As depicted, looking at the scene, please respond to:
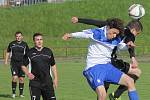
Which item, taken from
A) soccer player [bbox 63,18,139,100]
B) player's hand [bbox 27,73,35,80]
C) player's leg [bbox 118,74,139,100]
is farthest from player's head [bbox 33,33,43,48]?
player's leg [bbox 118,74,139,100]

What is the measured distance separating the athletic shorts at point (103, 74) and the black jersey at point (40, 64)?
174cm

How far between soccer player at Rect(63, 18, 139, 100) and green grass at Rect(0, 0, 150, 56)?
147ft

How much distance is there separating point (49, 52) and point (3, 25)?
158 feet

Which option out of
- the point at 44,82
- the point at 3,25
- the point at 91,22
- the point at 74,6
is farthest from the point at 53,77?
the point at 74,6

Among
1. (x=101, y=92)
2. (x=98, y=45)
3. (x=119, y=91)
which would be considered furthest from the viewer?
(x=119, y=91)

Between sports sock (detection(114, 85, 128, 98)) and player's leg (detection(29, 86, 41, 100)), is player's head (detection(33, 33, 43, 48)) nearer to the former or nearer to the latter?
player's leg (detection(29, 86, 41, 100))

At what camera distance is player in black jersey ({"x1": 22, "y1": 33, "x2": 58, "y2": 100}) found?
524 inches

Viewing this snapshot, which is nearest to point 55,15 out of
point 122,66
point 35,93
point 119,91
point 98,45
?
point 119,91

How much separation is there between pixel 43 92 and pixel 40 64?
676 mm

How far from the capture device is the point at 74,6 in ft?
217

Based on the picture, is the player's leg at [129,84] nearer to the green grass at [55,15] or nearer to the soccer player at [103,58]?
the soccer player at [103,58]

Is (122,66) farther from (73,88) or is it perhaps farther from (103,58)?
(73,88)

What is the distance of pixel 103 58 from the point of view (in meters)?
12.2

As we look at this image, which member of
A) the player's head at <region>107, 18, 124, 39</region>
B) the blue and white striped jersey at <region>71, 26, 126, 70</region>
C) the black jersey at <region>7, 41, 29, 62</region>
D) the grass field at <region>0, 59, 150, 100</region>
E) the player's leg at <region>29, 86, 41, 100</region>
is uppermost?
the player's head at <region>107, 18, 124, 39</region>
